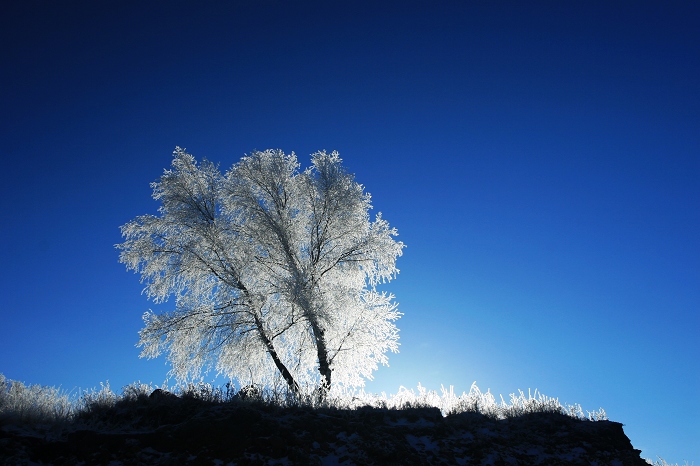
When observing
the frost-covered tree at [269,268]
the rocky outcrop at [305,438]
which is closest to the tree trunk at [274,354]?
the frost-covered tree at [269,268]

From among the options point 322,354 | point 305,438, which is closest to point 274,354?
point 322,354

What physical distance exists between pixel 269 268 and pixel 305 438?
25.2 ft

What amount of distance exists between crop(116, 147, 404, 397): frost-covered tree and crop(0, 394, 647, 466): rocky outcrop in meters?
4.88

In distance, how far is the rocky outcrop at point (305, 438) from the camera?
540 centimetres

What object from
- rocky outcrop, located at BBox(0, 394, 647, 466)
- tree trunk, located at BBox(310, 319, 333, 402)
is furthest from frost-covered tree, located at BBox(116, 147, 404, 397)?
rocky outcrop, located at BBox(0, 394, 647, 466)

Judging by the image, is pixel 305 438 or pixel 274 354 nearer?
pixel 305 438

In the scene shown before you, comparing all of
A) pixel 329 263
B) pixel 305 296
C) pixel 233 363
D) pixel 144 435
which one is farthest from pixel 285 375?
pixel 144 435

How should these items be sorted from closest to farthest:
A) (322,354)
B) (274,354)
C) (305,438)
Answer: (305,438)
(274,354)
(322,354)

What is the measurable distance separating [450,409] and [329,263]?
636cm

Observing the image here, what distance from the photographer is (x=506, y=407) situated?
30.7 ft

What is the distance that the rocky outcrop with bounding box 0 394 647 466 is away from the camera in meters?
5.40

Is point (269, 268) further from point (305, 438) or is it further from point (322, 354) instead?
point (305, 438)

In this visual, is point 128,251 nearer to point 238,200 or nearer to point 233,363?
point 238,200

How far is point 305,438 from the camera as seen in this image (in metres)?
6.37
